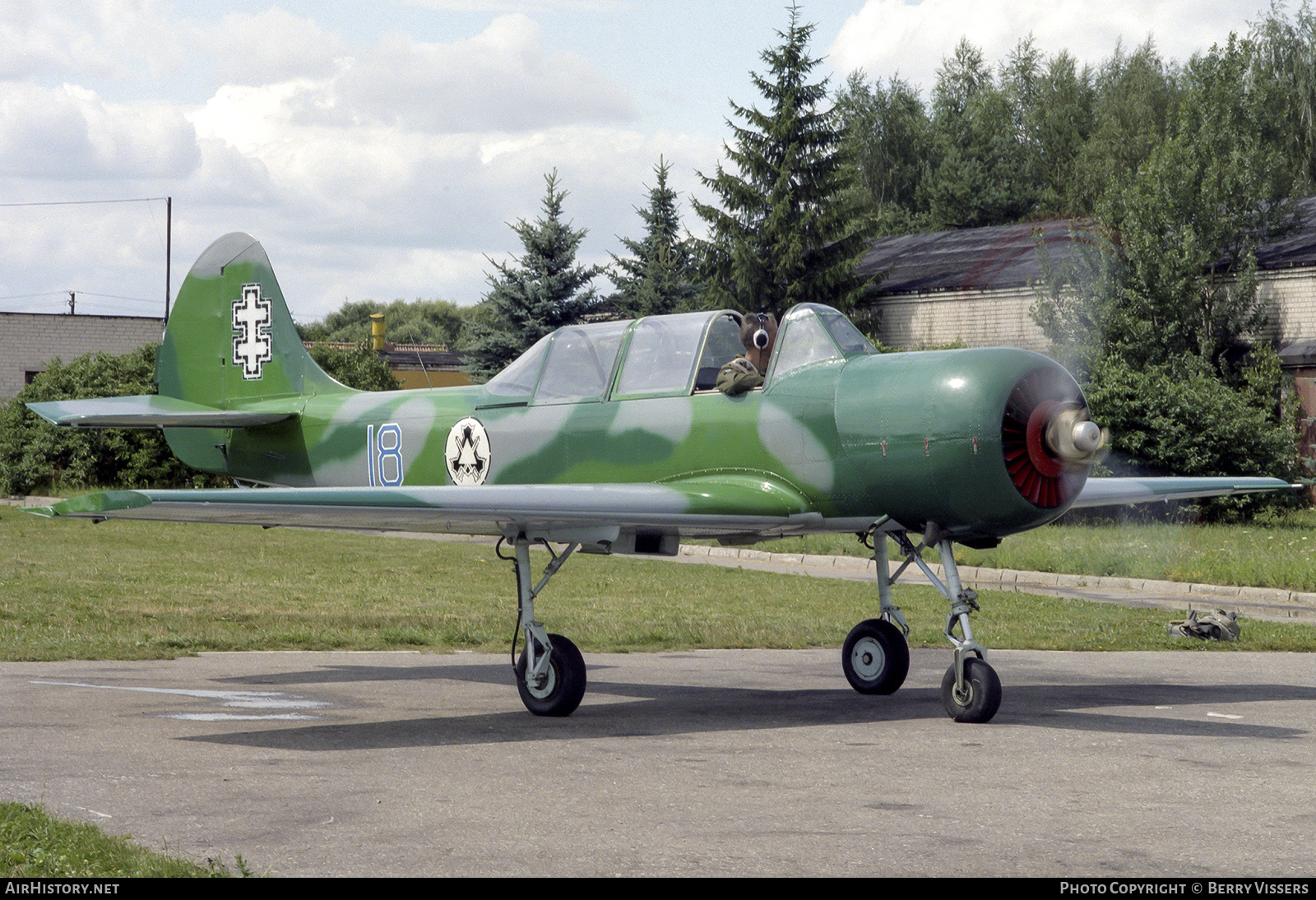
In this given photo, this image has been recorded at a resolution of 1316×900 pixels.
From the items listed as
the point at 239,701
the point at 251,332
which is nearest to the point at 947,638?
the point at 239,701

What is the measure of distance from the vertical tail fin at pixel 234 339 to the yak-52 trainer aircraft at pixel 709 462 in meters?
1.37

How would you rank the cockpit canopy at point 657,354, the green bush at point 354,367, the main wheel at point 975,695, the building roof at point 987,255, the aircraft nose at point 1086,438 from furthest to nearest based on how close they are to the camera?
the green bush at point 354,367 → the building roof at point 987,255 → the cockpit canopy at point 657,354 → the main wheel at point 975,695 → the aircraft nose at point 1086,438

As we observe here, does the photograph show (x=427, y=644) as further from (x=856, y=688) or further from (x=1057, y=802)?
(x=1057, y=802)

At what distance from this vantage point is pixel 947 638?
10.2 metres

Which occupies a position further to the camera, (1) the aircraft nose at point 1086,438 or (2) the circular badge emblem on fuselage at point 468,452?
(2) the circular badge emblem on fuselage at point 468,452

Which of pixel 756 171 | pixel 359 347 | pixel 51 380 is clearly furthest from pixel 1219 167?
pixel 51 380

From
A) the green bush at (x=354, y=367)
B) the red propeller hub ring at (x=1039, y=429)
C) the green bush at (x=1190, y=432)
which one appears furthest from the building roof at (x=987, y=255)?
the red propeller hub ring at (x=1039, y=429)

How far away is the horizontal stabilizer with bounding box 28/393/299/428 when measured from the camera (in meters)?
12.0

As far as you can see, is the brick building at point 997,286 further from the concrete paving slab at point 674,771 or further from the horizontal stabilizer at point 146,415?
the horizontal stabilizer at point 146,415

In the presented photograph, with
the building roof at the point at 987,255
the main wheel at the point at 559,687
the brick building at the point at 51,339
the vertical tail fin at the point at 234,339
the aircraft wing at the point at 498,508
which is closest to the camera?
the aircraft wing at the point at 498,508

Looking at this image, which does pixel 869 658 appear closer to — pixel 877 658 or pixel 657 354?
pixel 877 658

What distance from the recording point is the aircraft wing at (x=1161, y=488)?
11141 millimetres

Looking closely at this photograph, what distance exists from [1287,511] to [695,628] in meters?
20.5

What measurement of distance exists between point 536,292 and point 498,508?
32416mm
